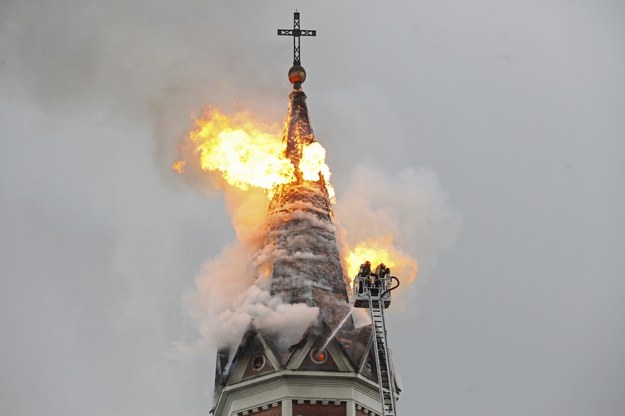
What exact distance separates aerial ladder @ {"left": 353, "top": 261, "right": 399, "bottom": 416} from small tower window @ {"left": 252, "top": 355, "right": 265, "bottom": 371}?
18.0 feet

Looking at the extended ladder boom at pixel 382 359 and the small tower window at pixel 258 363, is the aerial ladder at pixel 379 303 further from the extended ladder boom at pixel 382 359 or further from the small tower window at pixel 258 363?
the small tower window at pixel 258 363

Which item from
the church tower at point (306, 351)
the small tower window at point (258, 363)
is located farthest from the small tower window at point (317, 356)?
the small tower window at point (258, 363)

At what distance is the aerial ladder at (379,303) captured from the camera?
71.3m

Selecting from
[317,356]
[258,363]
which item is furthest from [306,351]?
[258,363]

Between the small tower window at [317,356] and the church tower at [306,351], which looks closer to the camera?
the church tower at [306,351]

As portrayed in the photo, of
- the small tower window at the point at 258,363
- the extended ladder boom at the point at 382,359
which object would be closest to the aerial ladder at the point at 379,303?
the extended ladder boom at the point at 382,359

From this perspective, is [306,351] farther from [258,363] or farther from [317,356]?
[258,363]

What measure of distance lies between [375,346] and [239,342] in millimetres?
6805

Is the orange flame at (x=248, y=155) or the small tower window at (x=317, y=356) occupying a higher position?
the orange flame at (x=248, y=155)

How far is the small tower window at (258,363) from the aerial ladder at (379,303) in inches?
216

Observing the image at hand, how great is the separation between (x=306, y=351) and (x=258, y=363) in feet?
8.13

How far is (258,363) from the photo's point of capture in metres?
71.8

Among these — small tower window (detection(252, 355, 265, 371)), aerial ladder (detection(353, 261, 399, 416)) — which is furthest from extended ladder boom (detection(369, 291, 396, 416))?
small tower window (detection(252, 355, 265, 371))

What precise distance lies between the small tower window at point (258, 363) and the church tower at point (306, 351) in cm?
5
